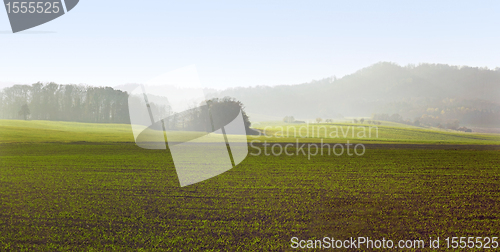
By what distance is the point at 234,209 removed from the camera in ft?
29.9

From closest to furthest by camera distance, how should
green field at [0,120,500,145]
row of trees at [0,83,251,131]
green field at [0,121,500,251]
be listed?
green field at [0,121,500,251]
green field at [0,120,500,145]
row of trees at [0,83,251,131]

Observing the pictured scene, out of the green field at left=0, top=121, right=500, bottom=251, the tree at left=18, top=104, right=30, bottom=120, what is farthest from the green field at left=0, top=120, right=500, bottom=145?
the green field at left=0, top=121, right=500, bottom=251

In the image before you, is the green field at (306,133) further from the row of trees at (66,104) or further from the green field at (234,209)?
the green field at (234,209)

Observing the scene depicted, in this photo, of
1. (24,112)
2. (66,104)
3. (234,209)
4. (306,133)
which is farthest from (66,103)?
(234,209)

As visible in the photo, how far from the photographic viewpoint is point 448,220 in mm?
8414

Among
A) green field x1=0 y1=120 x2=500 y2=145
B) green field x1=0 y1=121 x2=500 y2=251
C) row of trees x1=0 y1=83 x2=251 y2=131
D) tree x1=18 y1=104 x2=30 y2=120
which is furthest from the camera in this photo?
row of trees x1=0 y1=83 x2=251 y2=131

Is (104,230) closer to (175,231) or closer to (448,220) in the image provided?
(175,231)

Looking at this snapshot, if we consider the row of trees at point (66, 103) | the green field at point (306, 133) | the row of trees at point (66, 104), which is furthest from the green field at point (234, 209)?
the row of trees at point (66, 103)

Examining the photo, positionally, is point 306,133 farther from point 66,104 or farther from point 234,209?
point 66,104

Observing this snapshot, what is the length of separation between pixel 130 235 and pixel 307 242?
387 cm

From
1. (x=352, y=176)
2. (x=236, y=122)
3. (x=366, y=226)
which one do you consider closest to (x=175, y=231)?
(x=366, y=226)

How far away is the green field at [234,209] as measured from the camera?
7.11 m

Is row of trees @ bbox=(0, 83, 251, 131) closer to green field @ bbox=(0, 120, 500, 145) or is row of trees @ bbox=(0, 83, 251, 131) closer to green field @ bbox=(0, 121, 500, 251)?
green field @ bbox=(0, 120, 500, 145)

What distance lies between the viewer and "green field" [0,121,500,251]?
7113mm
